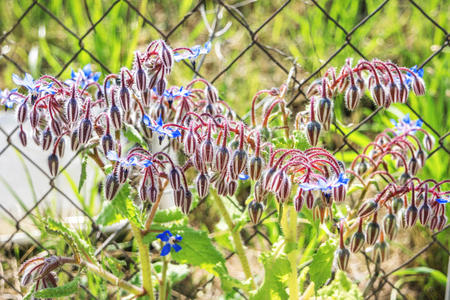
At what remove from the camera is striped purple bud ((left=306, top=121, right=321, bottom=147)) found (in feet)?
4.35

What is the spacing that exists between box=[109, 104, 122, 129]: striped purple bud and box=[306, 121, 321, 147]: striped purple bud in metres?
0.40

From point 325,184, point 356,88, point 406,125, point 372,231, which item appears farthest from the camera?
point 406,125

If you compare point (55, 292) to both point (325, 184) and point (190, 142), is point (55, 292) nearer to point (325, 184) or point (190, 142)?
point (190, 142)

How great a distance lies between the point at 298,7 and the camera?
3219 millimetres

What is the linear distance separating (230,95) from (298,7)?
691mm

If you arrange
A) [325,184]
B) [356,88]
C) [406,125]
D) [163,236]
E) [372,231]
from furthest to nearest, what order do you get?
[406,125]
[163,236]
[372,231]
[356,88]
[325,184]

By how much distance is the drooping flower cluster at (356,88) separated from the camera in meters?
1.30

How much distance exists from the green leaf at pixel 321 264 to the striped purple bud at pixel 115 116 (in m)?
0.57

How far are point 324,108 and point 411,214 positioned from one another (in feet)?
1.17

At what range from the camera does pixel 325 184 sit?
4.12ft

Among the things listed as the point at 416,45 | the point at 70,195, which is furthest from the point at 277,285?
the point at 416,45

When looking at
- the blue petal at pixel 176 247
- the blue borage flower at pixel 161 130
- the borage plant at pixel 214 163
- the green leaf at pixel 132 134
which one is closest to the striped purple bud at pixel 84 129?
the borage plant at pixel 214 163

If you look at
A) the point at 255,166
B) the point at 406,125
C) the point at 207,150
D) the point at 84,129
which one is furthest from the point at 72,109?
the point at 406,125

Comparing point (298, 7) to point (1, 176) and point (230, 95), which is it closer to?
point (230, 95)
